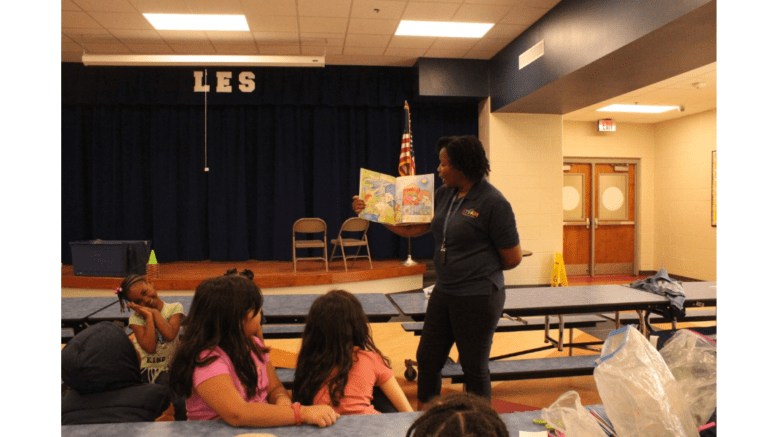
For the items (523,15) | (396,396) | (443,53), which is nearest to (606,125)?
(443,53)

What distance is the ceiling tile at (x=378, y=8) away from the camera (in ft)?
15.7

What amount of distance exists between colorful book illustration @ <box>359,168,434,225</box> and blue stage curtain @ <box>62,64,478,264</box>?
10.0ft

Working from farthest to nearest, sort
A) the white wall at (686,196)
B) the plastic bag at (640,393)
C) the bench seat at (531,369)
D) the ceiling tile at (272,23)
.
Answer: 1. the white wall at (686,196)
2. the ceiling tile at (272,23)
3. the bench seat at (531,369)
4. the plastic bag at (640,393)

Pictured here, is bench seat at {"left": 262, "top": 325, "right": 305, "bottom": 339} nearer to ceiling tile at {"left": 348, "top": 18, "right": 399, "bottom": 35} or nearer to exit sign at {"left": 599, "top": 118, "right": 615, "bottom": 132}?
ceiling tile at {"left": 348, "top": 18, "right": 399, "bottom": 35}

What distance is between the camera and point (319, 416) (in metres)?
1.21

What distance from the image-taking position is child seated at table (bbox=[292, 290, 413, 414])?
1523 millimetres

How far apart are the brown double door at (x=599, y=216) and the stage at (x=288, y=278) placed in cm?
322

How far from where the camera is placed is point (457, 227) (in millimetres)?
2084

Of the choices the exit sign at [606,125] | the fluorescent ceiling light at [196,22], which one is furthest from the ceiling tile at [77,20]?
the exit sign at [606,125]

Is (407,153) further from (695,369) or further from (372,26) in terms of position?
(695,369)

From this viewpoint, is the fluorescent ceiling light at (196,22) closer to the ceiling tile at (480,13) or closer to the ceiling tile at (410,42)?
the ceiling tile at (410,42)

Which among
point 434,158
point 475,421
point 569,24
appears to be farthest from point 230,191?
point 475,421

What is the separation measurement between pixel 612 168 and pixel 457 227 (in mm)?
7426
